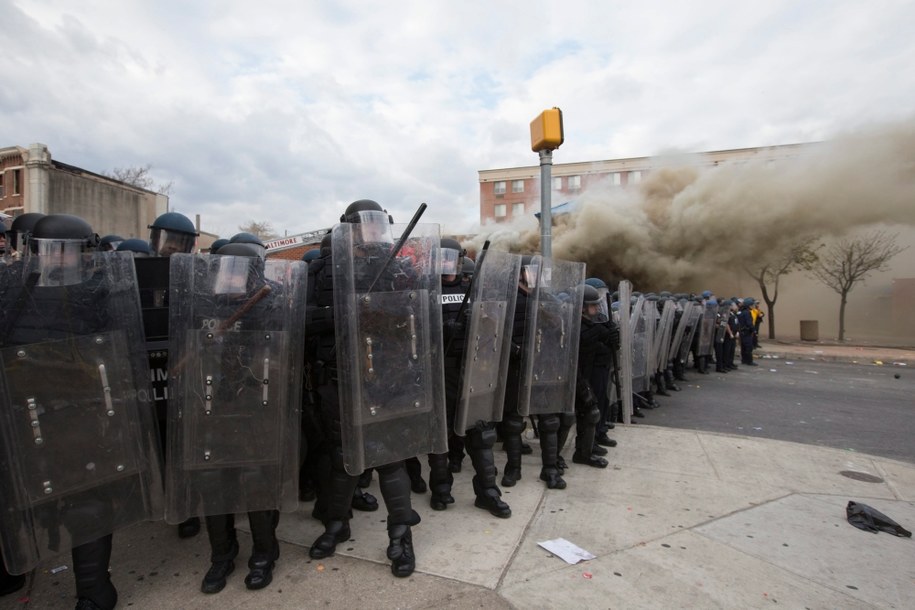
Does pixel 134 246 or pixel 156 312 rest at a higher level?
pixel 134 246

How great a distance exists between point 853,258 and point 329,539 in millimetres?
20596

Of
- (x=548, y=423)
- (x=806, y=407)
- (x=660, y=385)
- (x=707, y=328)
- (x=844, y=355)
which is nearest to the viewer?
(x=548, y=423)

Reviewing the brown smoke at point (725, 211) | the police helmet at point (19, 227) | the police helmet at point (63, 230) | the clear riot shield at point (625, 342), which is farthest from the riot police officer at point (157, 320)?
the brown smoke at point (725, 211)

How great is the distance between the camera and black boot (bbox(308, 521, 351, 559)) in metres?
2.55

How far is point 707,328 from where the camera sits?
31.3ft

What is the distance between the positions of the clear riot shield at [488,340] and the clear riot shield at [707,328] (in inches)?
285

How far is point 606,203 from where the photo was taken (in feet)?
55.4

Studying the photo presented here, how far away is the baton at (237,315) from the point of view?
211 cm

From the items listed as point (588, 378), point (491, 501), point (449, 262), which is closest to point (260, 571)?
point (491, 501)

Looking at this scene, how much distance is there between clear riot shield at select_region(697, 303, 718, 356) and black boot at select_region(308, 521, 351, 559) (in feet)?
27.1

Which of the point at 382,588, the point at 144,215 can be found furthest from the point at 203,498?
the point at 144,215

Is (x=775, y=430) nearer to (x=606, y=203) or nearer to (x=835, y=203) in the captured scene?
(x=835, y=203)

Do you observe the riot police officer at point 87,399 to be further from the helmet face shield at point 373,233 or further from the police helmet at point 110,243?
the police helmet at point 110,243

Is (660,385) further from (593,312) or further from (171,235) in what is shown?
(171,235)
